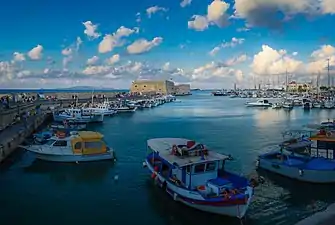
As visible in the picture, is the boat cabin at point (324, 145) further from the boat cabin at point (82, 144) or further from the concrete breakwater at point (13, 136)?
the concrete breakwater at point (13, 136)

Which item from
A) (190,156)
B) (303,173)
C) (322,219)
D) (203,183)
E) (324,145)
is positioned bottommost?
(322,219)

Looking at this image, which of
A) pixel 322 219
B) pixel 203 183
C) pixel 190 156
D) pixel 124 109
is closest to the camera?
pixel 322 219

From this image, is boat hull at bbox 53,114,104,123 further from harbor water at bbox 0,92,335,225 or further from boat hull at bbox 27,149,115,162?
boat hull at bbox 27,149,115,162

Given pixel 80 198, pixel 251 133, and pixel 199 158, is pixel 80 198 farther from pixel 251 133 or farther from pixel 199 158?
pixel 251 133

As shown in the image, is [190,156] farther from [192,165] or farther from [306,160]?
[306,160]

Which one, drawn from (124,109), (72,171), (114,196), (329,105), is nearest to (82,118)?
(124,109)

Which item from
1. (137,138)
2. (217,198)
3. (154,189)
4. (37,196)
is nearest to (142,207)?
(154,189)
